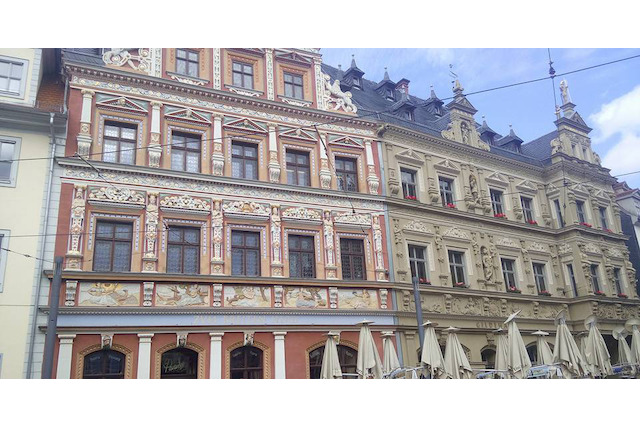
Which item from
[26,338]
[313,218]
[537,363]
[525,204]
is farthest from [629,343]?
[26,338]

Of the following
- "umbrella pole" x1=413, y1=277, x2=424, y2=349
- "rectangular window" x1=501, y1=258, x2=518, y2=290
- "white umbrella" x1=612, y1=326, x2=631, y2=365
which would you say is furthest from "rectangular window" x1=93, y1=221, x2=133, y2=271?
"white umbrella" x1=612, y1=326, x2=631, y2=365

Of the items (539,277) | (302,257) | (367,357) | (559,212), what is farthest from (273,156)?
(559,212)

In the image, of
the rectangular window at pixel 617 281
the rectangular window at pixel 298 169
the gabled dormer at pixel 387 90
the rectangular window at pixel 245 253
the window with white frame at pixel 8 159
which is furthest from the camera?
the gabled dormer at pixel 387 90

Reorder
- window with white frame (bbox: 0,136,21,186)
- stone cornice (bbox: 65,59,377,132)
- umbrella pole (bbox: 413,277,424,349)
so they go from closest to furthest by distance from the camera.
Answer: window with white frame (bbox: 0,136,21,186)
stone cornice (bbox: 65,59,377,132)
umbrella pole (bbox: 413,277,424,349)

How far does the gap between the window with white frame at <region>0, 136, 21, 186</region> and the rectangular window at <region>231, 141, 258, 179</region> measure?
3166 mm

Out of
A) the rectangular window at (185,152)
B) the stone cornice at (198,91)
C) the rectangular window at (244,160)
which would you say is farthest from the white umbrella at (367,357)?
the stone cornice at (198,91)

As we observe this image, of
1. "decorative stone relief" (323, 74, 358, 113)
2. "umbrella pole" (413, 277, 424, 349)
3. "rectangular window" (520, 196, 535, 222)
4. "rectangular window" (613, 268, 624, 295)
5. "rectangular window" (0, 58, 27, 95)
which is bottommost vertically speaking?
"umbrella pole" (413, 277, 424, 349)

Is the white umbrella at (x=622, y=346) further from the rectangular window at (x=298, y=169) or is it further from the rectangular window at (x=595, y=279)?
the rectangular window at (x=298, y=169)

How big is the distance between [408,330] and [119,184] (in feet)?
17.2

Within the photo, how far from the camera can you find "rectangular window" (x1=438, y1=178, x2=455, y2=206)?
38.0ft

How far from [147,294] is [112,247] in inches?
33.5

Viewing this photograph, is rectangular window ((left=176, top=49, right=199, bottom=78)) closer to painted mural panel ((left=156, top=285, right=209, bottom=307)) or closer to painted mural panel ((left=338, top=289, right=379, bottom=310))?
painted mural panel ((left=156, top=285, right=209, bottom=307))

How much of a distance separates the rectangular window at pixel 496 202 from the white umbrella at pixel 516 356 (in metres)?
3.43

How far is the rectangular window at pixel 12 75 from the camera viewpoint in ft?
Answer: 26.3
